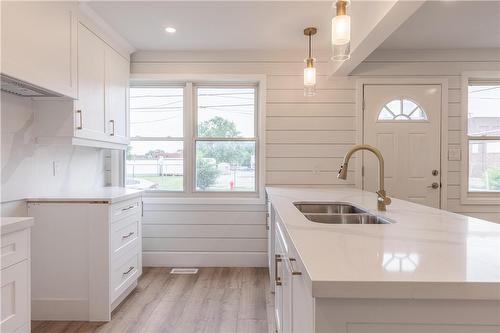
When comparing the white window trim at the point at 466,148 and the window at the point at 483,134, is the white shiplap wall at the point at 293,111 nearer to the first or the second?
the white window trim at the point at 466,148

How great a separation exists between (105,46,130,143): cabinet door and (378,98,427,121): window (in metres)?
2.81

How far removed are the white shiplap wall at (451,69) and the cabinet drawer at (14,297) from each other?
11.1 feet

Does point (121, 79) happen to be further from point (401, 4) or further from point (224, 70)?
point (401, 4)

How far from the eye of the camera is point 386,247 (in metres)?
0.92

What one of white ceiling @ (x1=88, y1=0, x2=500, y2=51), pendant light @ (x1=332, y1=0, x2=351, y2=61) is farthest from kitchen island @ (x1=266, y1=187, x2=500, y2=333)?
white ceiling @ (x1=88, y1=0, x2=500, y2=51)

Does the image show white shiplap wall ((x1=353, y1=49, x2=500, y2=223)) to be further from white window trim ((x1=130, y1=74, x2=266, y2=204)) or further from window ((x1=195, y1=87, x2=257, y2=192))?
window ((x1=195, y1=87, x2=257, y2=192))

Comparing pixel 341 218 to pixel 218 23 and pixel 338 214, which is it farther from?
pixel 218 23

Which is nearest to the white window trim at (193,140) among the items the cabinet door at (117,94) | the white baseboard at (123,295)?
the cabinet door at (117,94)

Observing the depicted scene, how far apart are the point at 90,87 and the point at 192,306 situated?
2.04 m

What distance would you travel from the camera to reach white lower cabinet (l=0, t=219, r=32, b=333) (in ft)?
4.86

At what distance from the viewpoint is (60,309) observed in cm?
224

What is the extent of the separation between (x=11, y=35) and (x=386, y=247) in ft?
7.32

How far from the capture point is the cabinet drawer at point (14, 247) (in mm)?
1474

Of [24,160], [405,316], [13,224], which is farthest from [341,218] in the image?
[24,160]
